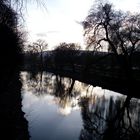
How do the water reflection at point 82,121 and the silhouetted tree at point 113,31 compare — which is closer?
the water reflection at point 82,121

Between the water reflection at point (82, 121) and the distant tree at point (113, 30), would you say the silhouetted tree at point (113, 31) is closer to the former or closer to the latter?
the distant tree at point (113, 30)

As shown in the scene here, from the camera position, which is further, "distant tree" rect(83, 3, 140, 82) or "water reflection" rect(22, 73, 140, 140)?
"distant tree" rect(83, 3, 140, 82)

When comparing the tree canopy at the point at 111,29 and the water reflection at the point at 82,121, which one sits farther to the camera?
the tree canopy at the point at 111,29

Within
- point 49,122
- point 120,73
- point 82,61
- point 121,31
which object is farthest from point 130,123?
point 82,61

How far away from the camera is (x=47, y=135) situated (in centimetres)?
1545

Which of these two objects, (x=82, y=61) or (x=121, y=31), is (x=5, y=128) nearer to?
(x=121, y=31)

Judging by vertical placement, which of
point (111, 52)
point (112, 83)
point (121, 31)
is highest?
point (121, 31)

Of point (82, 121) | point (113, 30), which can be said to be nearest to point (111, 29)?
point (113, 30)

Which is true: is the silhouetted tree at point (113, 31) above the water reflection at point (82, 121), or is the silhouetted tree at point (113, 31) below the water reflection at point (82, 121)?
above

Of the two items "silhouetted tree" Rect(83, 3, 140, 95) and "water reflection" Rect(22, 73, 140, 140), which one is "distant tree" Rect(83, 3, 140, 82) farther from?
"water reflection" Rect(22, 73, 140, 140)

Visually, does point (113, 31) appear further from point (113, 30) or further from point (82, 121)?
point (82, 121)

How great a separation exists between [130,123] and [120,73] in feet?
101

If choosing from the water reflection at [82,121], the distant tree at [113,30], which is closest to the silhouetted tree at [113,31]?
the distant tree at [113,30]

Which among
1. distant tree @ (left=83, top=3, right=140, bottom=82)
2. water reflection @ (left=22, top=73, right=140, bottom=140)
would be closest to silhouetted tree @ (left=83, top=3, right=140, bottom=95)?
distant tree @ (left=83, top=3, right=140, bottom=82)
